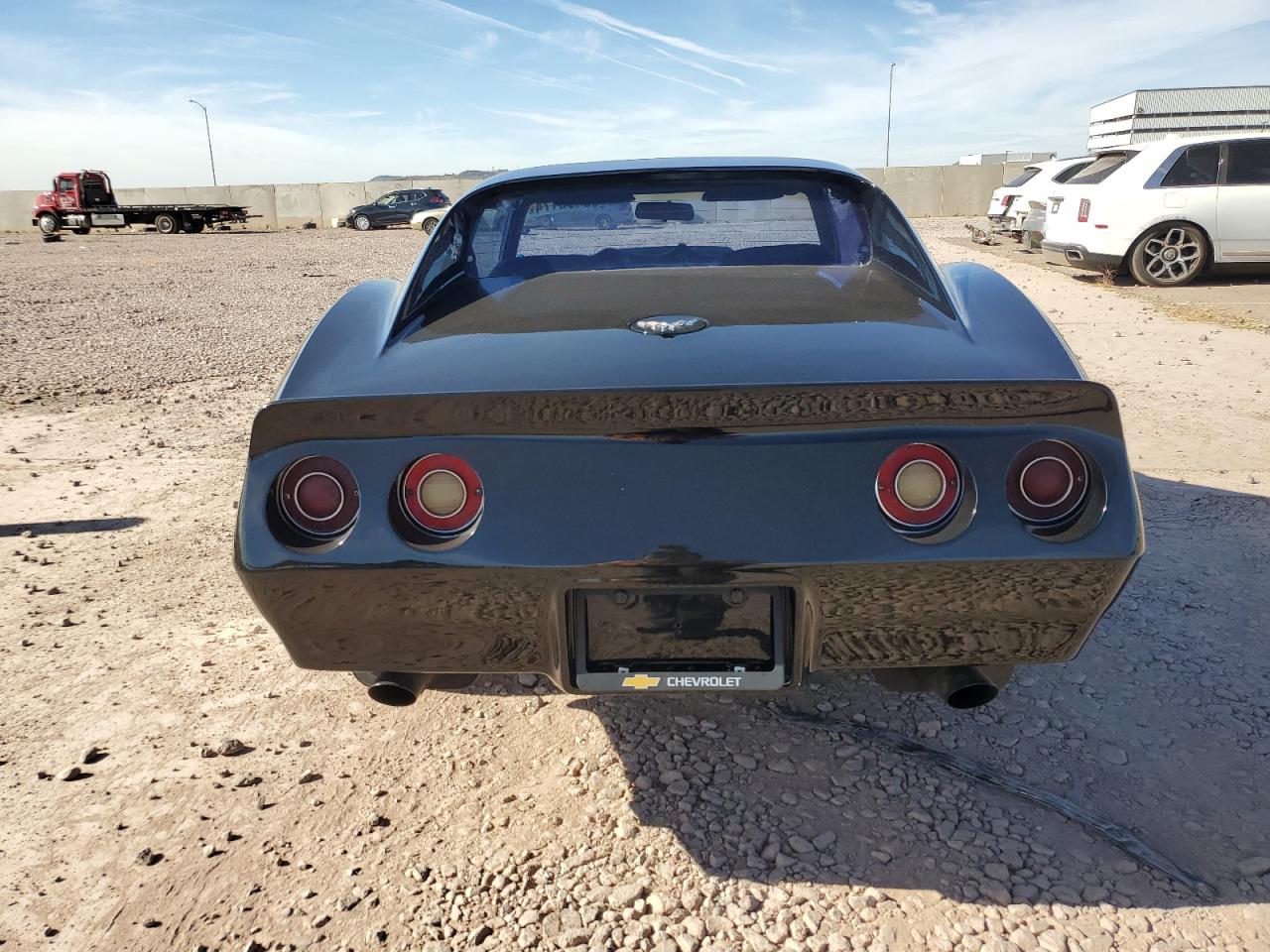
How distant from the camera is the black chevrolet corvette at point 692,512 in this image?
1.79 meters

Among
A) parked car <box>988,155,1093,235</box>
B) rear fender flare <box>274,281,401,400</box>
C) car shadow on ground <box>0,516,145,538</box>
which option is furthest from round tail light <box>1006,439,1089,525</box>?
parked car <box>988,155,1093,235</box>

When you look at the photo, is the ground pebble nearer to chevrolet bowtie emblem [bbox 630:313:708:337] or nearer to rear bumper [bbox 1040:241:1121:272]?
chevrolet bowtie emblem [bbox 630:313:708:337]

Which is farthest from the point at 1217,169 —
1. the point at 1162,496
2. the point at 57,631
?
the point at 57,631

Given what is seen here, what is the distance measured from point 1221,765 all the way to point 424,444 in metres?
2.14

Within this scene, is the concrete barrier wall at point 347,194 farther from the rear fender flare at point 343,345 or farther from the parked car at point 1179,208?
the rear fender flare at point 343,345

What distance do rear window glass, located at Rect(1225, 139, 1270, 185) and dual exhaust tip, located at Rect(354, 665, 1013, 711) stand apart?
11454 mm

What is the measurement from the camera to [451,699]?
9.20 ft

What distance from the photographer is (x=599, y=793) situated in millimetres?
2314

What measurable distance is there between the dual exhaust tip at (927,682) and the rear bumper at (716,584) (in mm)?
89

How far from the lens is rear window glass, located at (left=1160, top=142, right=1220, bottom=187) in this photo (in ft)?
36.0

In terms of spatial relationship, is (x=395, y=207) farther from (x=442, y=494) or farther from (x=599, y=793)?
(x=442, y=494)

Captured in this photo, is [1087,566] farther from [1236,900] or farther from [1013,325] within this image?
[1236,900]

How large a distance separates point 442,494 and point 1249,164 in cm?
1229

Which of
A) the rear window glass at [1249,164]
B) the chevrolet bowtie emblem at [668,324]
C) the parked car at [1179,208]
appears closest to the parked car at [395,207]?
the parked car at [1179,208]
